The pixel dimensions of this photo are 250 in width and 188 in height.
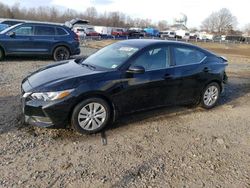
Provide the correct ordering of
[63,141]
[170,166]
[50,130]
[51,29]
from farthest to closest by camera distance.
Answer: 1. [51,29]
2. [50,130]
3. [63,141]
4. [170,166]

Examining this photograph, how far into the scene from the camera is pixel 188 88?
5855mm

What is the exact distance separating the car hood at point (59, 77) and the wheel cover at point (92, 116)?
442 millimetres

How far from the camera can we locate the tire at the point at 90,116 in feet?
14.8

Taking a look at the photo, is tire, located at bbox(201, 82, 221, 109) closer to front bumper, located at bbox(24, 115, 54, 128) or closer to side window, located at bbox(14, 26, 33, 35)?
front bumper, located at bbox(24, 115, 54, 128)

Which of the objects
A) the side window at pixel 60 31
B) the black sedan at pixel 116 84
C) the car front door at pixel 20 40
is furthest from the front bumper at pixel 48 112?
the side window at pixel 60 31

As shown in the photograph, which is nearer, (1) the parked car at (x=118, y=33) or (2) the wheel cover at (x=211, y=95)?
(2) the wheel cover at (x=211, y=95)

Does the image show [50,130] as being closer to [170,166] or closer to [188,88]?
[170,166]

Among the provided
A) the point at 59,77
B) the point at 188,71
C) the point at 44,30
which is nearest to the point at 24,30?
the point at 44,30

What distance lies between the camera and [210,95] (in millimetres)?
6395

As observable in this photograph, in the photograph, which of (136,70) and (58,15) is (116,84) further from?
(58,15)

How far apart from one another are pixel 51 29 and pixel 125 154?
9604 millimetres

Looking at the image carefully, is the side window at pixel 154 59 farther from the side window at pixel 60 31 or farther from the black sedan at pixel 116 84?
the side window at pixel 60 31

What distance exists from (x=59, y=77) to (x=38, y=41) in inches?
316

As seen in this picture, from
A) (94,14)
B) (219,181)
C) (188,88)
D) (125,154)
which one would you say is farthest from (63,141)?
(94,14)
